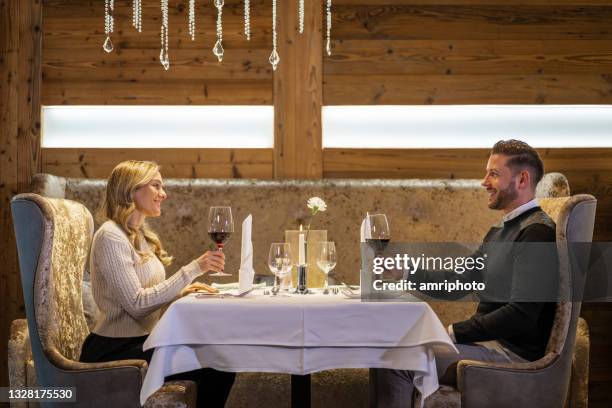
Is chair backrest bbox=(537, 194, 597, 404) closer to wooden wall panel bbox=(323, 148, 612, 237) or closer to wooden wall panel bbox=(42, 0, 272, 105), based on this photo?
wooden wall panel bbox=(323, 148, 612, 237)

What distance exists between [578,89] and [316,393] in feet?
7.56

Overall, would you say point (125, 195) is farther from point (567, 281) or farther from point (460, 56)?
point (460, 56)

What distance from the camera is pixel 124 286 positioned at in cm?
235

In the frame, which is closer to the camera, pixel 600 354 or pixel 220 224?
pixel 220 224

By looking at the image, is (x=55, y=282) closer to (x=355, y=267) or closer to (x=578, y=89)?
(x=355, y=267)

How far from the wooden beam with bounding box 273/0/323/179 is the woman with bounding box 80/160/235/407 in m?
1.32

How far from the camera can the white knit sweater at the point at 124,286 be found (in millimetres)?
2354

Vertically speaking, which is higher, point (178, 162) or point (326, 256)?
point (178, 162)

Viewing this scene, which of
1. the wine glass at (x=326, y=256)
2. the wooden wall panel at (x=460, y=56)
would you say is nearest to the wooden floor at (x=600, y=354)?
the wooden wall panel at (x=460, y=56)

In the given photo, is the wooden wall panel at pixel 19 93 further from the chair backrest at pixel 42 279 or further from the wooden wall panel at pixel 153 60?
the chair backrest at pixel 42 279

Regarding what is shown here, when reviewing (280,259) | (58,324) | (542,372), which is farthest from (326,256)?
(58,324)

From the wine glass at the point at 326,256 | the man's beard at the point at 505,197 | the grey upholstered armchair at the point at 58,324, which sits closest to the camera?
the grey upholstered armchair at the point at 58,324

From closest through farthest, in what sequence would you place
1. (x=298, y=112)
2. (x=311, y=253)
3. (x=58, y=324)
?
(x=58, y=324) → (x=311, y=253) → (x=298, y=112)

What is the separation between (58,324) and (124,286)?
0.87 feet
